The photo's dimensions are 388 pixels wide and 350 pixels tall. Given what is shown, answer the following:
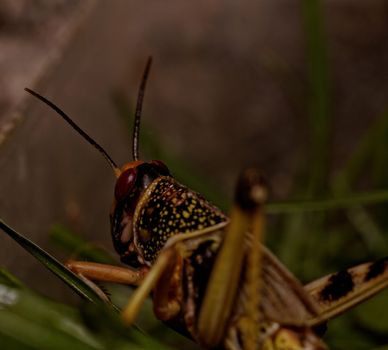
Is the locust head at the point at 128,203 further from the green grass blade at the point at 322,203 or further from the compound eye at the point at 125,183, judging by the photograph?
the green grass blade at the point at 322,203

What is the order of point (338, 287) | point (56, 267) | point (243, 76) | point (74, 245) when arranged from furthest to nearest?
1. point (243, 76)
2. point (74, 245)
3. point (338, 287)
4. point (56, 267)

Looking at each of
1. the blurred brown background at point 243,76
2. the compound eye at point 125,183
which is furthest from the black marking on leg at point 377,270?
the blurred brown background at point 243,76

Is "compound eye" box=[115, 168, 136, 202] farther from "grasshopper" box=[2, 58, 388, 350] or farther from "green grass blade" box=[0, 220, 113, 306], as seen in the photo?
"green grass blade" box=[0, 220, 113, 306]

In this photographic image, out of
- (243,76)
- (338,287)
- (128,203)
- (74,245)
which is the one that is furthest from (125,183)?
(243,76)

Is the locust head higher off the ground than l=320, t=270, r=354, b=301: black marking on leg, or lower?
higher

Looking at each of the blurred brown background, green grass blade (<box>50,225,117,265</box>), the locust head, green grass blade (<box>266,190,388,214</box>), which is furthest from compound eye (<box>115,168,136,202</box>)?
the blurred brown background

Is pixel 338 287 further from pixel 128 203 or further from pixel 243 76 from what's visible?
pixel 243 76
